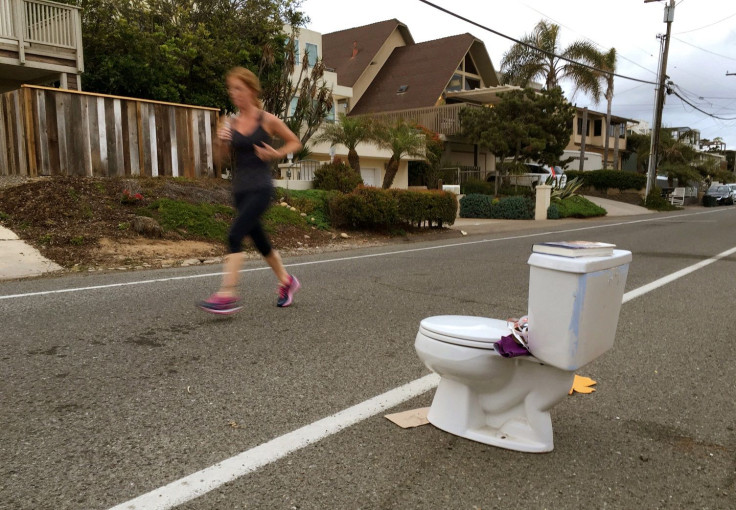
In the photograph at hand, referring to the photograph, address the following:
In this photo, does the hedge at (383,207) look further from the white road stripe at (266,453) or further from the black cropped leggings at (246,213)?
the white road stripe at (266,453)

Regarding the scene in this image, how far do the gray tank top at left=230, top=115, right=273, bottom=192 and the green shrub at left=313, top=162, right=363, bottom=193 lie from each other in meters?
12.9

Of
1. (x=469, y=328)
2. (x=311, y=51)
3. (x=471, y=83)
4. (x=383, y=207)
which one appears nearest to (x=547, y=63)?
(x=471, y=83)

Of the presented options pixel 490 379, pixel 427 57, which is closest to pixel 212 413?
pixel 490 379

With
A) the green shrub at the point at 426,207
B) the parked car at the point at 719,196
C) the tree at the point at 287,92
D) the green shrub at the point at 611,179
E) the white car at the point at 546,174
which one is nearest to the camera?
the green shrub at the point at 426,207

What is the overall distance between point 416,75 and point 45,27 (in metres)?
22.0

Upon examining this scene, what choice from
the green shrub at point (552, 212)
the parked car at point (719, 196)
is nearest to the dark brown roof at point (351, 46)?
the green shrub at point (552, 212)

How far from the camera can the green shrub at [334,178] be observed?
17828 millimetres

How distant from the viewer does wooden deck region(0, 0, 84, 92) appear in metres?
16.1

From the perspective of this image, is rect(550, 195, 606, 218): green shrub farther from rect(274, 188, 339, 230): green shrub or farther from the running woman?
the running woman

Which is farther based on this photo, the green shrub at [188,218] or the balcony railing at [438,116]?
the balcony railing at [438,116]

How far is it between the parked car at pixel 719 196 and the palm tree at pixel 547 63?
12200 mm

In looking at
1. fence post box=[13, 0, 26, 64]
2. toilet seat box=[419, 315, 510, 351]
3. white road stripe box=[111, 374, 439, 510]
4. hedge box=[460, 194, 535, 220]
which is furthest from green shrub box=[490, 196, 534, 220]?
toilet seat box=[419, 315, 510, 351]

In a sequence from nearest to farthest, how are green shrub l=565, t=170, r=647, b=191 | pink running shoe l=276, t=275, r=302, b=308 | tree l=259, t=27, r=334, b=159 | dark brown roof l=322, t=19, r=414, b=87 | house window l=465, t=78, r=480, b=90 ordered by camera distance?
pink running shoe l=276, t=275, r=302, b=308 → tree l=259, t=27, r=334, b=159 → dark brown roof l=322, t=19, r=414, b=87 → house window l=465, t=78, r=480, b=90 → green shrub l=565, t=170, r=647, b=191

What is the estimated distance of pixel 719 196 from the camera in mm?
42312
